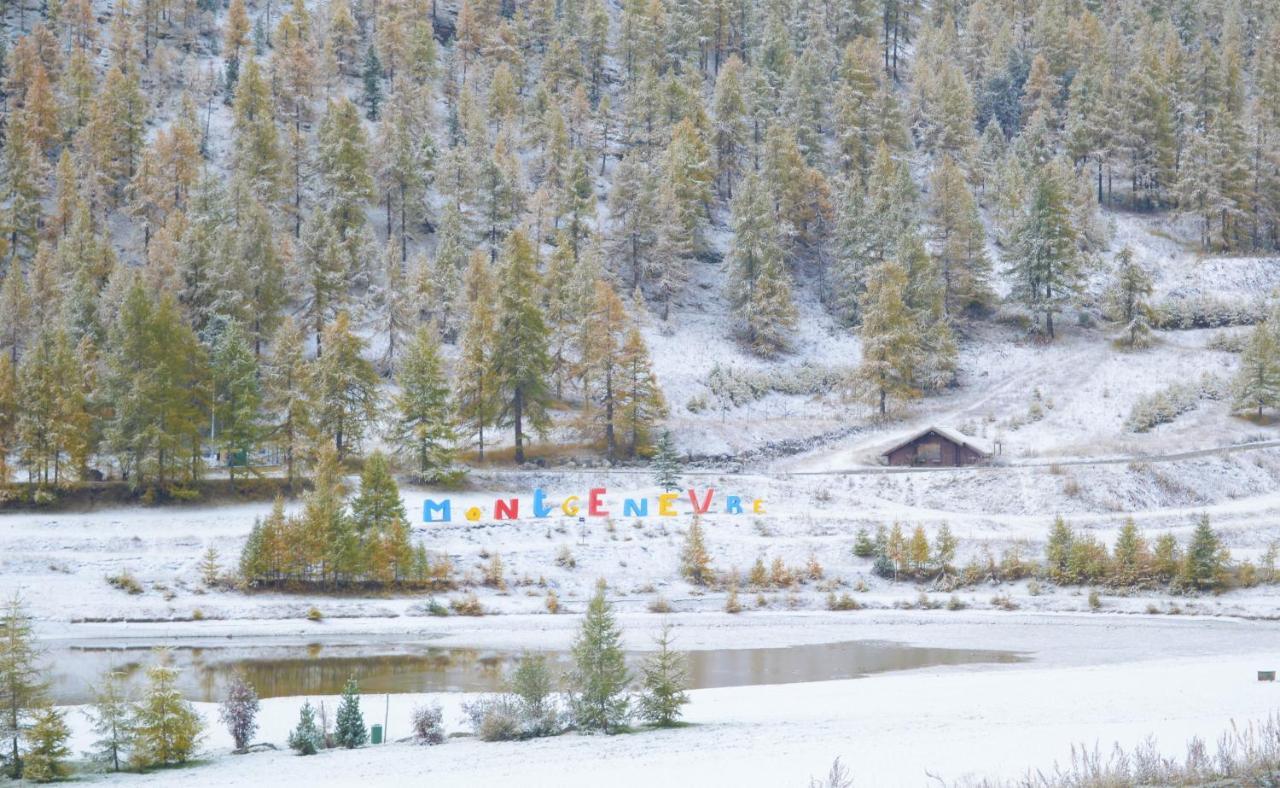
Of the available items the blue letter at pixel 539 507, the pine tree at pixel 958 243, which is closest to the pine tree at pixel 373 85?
the pine tree at pixel 958 243

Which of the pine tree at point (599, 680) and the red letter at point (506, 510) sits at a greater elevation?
the red letter at point (506, 510)

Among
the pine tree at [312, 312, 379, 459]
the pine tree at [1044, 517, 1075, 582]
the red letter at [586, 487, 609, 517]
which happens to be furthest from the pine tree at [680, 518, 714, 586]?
the pine tree at [312, 312, 379, 459]

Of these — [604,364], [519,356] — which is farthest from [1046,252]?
[519,356]

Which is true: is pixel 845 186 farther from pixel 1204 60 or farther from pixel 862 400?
pixel 1204 60

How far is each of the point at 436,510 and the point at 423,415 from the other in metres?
6.20

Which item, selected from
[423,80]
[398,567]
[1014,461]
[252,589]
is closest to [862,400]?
[1014,461]

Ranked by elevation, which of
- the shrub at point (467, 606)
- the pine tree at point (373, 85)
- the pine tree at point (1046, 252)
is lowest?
the shrub at point (467, 606)

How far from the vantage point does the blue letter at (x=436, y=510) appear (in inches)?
2015

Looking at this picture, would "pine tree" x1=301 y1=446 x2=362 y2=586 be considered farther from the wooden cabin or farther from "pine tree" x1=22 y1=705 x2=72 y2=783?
the wooden cabin

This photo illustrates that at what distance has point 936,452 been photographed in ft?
206

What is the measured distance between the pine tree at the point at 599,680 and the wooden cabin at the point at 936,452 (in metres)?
40.4

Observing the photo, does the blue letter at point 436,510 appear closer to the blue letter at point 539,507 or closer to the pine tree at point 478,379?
the blue letter at point 539,507

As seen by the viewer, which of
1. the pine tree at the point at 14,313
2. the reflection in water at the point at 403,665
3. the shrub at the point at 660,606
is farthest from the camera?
the pine tree at the point at 14,313

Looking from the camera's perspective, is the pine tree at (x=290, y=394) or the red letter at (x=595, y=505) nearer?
the red letter at (x=595, y=505)
